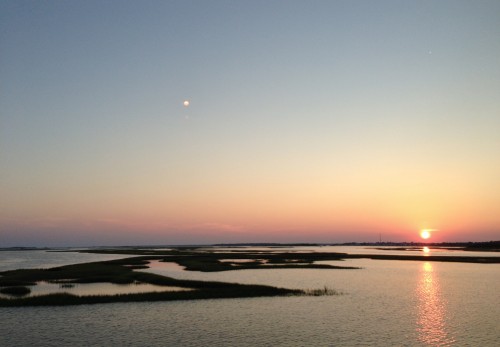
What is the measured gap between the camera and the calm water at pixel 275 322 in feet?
74.7

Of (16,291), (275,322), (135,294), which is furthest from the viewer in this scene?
(16,291)

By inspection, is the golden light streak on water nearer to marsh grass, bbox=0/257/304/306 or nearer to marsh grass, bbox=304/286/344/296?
marsh grass, bbox=304/286/344/296

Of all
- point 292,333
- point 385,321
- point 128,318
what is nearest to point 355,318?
point 385,321

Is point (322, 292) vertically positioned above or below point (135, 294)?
below

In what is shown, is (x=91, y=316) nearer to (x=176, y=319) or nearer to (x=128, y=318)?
(x=128, y=318)

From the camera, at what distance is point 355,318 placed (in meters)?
28.2

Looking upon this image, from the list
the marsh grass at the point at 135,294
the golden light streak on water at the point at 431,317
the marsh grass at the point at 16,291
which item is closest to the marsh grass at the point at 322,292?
the marsh grass at the point at 135,294

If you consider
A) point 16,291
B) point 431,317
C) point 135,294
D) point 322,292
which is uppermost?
point 135,294

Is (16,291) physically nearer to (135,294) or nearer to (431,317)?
(135,294)

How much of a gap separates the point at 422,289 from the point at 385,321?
18132 millimetres

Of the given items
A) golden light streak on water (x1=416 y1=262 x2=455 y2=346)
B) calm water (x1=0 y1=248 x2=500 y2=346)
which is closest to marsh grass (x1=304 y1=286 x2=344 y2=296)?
calm water (x1=0 y1=248 x2=500 y2=346)

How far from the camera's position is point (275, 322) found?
2703 centimetres

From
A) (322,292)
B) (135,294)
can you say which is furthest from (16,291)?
(322,292)

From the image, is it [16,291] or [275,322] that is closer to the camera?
[275,322]
